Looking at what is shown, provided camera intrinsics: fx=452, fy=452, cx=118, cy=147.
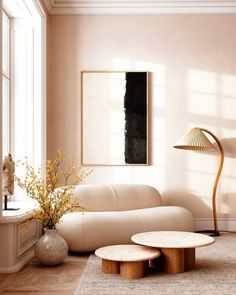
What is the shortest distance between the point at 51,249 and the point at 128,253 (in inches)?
26.3

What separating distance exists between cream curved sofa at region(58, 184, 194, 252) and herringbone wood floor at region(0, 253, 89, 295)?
0.31 m

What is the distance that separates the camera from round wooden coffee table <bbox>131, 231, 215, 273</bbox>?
3.39 metres

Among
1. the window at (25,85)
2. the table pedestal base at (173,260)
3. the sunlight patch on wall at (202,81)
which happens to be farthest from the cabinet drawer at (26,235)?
the sunlight patch on wall at (202,81)

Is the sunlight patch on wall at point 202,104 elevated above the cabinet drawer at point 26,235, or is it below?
above

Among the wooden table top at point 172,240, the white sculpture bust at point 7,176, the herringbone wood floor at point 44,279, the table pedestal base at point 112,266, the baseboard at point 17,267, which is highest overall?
the white sculpture bust at point 7,176

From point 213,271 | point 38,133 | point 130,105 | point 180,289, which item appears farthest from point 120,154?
point 180,289

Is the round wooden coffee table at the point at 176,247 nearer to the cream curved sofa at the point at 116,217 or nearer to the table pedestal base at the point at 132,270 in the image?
the table pedestal base at the point at 132,270

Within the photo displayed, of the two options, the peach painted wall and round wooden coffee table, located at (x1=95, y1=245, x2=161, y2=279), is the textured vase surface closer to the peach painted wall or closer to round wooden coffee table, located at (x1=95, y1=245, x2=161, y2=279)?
round wooden coffee table, located at (x1=95, y1=245, x2=161, y2=279)

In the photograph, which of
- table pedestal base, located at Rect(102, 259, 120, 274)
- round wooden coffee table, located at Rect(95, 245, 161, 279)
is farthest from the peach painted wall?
table pedestal base, located at Rect(102, 259, 120, 274)

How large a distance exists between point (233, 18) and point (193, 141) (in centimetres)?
168

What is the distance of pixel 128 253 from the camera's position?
11.3 feet

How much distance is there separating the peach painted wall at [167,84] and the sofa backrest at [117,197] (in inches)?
16.6

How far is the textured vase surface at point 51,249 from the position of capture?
369 cm

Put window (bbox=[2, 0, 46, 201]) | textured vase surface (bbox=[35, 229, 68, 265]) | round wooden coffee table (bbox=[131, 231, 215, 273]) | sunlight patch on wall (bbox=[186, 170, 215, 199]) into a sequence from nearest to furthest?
round wooden coffee table (bbox=[131, 231, 215, 273]) → textured vase surface (bbox=[35, 229, 68, 265]) → window (bbox=[2, 0, 46, 201]) → sunlight patch on wall (bbox=[186, 170, 215, 199])
